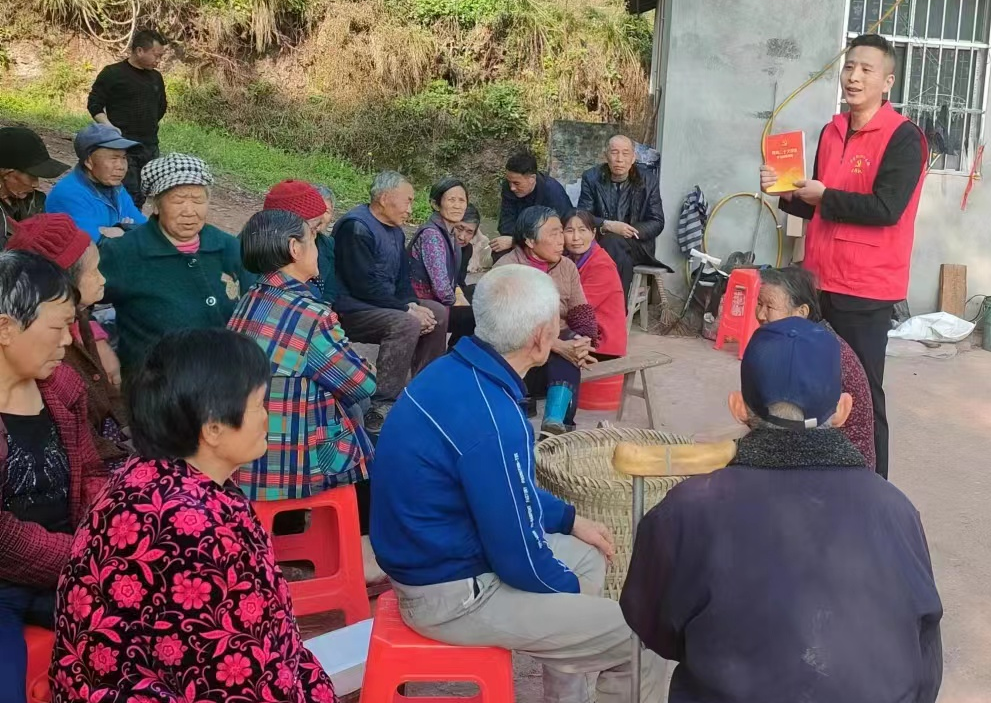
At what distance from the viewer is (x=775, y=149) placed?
448cm

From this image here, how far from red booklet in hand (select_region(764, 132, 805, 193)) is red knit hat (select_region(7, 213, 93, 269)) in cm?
293

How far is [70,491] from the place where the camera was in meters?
2.58

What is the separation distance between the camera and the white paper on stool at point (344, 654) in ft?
9.05

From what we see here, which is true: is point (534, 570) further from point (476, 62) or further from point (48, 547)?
point (476, 62)

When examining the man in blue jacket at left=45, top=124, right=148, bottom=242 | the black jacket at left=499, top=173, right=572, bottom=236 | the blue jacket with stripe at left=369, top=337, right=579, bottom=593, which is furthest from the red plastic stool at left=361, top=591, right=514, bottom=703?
the black jacket at left=499, top=173, right=572, bottom=236

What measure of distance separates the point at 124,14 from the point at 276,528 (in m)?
14.4

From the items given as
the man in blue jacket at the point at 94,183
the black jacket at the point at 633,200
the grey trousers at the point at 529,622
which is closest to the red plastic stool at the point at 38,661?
the grey trousers at the point at 529,622

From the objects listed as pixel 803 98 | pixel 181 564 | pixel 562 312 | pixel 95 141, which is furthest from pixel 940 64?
pixel 181 564

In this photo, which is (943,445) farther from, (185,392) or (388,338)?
(185,392)

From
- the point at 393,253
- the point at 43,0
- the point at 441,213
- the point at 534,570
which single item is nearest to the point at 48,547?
the point at 534,570

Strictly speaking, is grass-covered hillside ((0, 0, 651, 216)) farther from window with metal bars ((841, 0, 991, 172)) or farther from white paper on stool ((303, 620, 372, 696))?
white paper on stool ((303, 620, 372, 696))

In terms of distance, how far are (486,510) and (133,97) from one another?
5913 mm

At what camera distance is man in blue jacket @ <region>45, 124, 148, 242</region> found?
4500mm

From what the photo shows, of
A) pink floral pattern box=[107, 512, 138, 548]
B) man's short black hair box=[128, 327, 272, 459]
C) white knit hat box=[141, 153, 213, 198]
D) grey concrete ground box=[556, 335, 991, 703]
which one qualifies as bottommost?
grey concrete ground box=[556, 335, 991, 703]
